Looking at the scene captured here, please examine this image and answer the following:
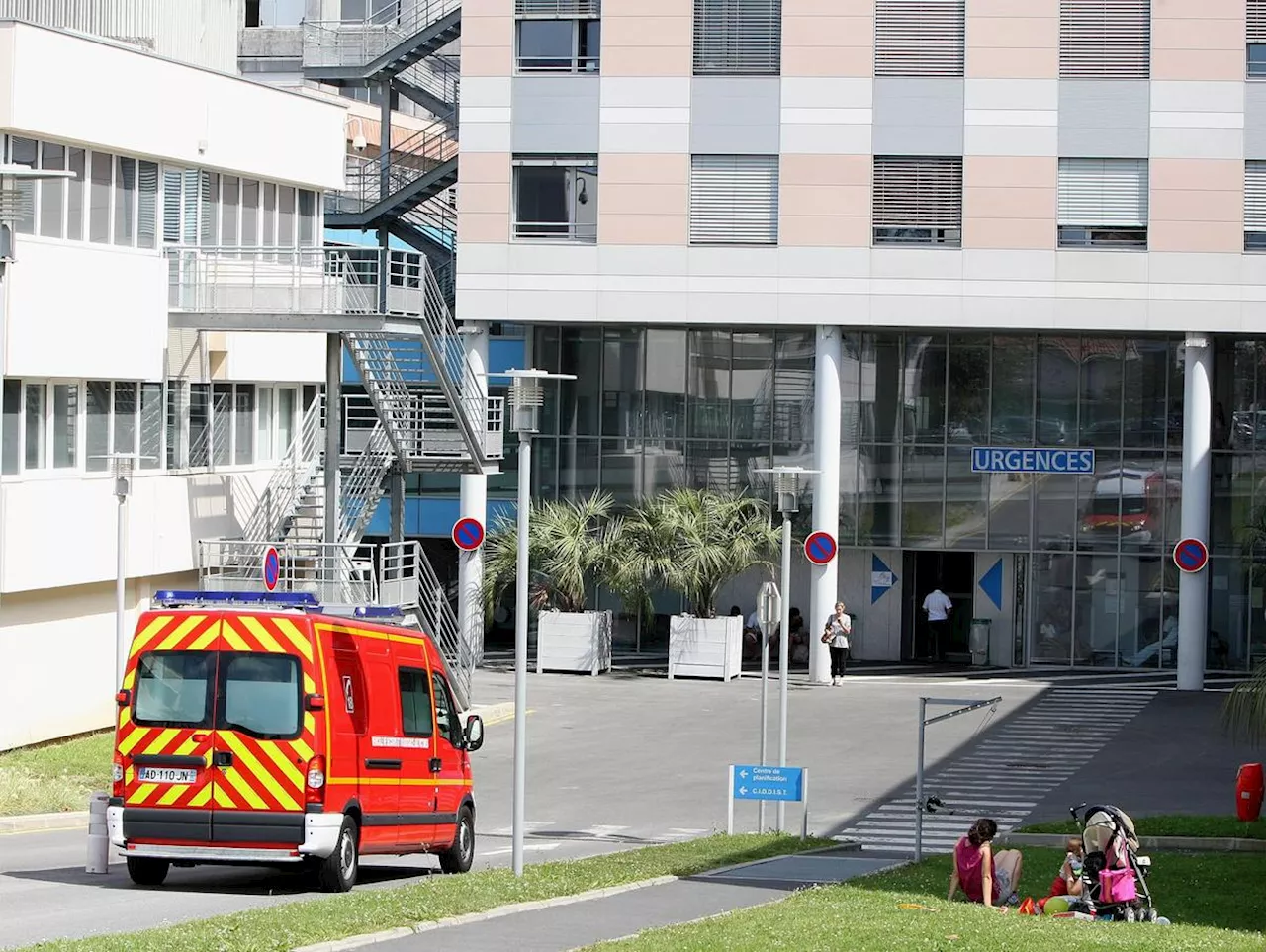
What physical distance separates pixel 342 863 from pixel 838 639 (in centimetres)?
2252

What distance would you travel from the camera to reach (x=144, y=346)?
102 ft

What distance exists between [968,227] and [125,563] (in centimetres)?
1722

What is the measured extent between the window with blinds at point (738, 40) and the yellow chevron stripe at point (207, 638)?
83.3 ft

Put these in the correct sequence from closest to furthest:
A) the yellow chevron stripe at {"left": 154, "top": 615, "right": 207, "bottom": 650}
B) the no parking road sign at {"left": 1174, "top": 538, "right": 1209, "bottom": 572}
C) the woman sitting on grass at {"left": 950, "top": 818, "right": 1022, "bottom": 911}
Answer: the yellow chevron stripe at {"left": 154, "top": 615, "right": 207, "bottom": 650}, the woman sitting on grass at {"left": 950, "top": 818, "right": 1022, "bottom": 911}, the no parking road sign at {"left": 1174, "top": 538, "right": 1209, "bottom": 572}

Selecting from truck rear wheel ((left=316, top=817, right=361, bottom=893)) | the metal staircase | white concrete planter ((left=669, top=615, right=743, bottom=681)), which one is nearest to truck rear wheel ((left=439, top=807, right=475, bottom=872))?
truck rear wheel ((left=316, top=817, right=361, bottom=893))

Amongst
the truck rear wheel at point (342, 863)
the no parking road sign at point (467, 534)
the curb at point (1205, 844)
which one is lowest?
the curb at point (1205, 844)

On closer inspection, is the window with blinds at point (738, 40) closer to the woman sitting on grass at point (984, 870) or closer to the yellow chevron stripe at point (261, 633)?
the woman sitting on grass at point (984, 870)

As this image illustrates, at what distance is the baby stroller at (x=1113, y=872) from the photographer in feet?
55.3

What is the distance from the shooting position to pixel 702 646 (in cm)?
3962

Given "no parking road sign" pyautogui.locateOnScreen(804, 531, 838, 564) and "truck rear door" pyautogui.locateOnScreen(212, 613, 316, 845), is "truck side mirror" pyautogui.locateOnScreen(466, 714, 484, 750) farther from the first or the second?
"no parking road sign" pyautogui.locateOnScreen(804, 531, 838, 564)

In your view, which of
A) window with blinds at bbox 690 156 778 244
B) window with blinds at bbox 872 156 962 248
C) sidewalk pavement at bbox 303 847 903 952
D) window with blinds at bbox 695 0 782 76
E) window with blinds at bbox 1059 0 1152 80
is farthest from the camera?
window with blinds at bbox 695 0 782 76

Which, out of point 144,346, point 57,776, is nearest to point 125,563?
point 144,346

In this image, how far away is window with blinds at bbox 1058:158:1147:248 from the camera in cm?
3912

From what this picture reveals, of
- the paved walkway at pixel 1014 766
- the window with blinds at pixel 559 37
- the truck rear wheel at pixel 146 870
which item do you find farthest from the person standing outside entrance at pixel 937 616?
the truck rear wheel at pixel 146 870
